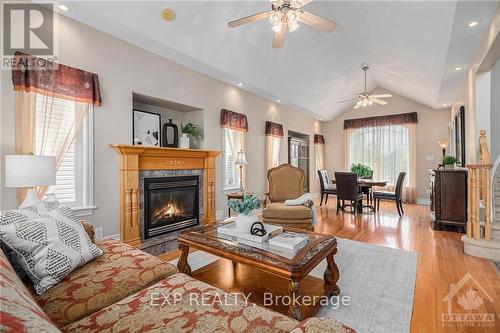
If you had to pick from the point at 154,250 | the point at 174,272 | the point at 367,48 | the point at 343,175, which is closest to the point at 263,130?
the point at 343,175

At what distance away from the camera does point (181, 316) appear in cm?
111

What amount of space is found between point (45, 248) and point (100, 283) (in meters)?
0.37

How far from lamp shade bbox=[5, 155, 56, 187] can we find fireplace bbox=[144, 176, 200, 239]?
51.3 inches

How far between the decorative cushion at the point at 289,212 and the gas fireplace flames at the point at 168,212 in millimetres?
1374

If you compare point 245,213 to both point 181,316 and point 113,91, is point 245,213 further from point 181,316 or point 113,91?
point 113,91

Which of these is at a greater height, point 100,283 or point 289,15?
point 289,15

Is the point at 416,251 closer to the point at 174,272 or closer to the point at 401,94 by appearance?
the point at 174,272

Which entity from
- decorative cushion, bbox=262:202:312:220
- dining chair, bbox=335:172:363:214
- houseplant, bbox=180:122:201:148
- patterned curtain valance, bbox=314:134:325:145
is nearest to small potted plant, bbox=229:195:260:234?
decorative cushion, bbox=262:202:312:220

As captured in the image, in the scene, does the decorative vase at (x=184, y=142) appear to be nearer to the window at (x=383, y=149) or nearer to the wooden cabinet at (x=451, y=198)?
the wooden cabinet at (x=451, y=198)

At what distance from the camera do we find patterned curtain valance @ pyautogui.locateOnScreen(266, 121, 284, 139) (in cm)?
562

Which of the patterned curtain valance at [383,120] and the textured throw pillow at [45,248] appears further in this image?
the patterned curtain valance at [383,120]

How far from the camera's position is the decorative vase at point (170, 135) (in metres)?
3.88

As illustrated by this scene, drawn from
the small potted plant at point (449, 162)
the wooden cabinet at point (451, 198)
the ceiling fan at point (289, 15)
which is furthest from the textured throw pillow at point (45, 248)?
the small potted plant at point (449, 162)

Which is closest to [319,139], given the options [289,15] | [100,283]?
[289,15]
